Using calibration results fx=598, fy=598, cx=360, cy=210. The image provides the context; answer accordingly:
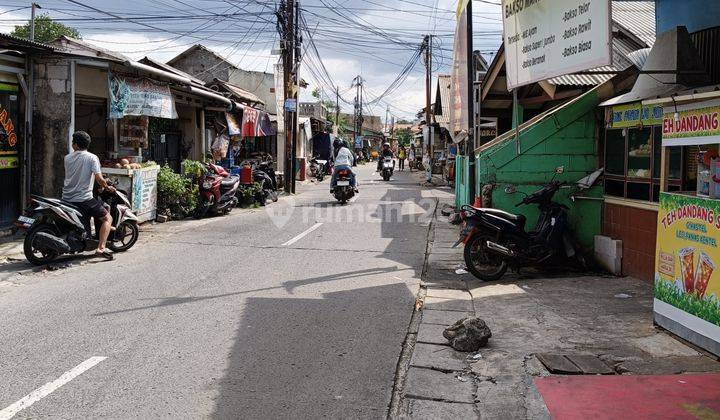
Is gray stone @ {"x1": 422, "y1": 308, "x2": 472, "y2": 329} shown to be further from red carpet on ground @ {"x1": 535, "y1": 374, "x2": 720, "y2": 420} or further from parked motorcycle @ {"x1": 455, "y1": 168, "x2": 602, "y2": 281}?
red carpet on ground @ {"x1": 535, "y1": 374, "x2": 720, "y2": 420}

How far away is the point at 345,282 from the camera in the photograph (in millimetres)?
8109

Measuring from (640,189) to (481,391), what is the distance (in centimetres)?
486

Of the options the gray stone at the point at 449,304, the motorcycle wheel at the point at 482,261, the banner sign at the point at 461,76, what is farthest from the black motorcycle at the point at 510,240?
the banner sign at the point at 461,76

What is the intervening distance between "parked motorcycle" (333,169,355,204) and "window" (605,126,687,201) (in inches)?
384

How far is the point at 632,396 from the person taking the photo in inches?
167

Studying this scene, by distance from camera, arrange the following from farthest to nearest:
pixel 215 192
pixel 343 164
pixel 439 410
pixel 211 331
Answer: pixel 343 164 < pixel 215 192 < pixel 211 331 < pixel 439 410

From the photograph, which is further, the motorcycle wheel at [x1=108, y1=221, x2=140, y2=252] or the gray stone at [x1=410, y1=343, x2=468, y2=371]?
the motorcycle wheel at [x1=108, y1=221, x2=140, y2=252]

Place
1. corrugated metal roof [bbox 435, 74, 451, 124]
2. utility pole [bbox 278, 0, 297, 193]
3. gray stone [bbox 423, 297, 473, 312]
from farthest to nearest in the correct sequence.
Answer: corrugated metal roof [bbox 435, 74, 451, 124]
utility pole [bbox 278, 0, 297, 193]
gray stone [bbox 423, 297, 473, 312]

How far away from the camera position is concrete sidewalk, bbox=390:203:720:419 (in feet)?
14.5

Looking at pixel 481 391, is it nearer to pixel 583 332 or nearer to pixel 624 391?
pixel 624 391

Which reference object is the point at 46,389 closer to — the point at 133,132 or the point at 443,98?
the point at 133,132

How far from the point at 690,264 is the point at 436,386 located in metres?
2.62

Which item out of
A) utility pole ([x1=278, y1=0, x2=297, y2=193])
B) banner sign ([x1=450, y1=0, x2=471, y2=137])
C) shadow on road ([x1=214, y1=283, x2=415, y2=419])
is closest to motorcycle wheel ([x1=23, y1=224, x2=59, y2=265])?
shadow on road ([x1=214, y1=283, x2=415, y2=419])

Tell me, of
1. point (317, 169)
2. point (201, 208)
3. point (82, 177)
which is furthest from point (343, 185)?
point (317, 169)
